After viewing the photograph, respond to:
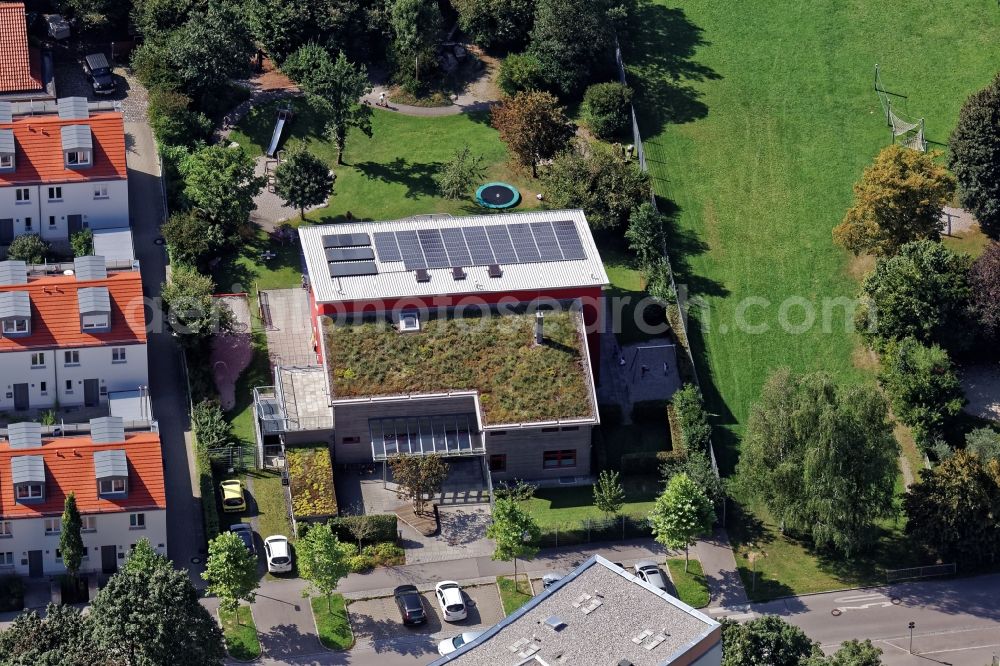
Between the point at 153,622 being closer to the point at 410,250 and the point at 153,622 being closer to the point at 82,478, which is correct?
the point at 82,478

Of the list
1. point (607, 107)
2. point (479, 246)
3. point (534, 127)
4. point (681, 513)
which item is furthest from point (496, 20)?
point (681, 513)

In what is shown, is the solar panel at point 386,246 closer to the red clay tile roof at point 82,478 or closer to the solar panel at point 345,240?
the solar panel at point 345,240


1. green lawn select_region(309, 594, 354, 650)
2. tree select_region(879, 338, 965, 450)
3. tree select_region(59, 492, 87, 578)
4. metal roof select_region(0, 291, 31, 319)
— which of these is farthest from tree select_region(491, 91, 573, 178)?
tree select_region(59, 492, 87, 578)

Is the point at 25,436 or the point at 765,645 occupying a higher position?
the point at 25,436

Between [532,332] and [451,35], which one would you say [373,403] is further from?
[451,35]

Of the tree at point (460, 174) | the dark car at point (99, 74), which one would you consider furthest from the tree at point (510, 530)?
the dark car at point (99, 74)

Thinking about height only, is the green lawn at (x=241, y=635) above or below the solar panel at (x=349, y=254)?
below

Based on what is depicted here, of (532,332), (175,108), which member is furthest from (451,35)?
(532,332)
